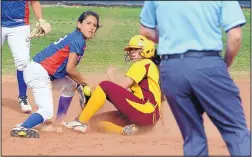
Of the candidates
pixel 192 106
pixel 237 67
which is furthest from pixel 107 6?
pixel 192 106

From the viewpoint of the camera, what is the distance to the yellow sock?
277 inches

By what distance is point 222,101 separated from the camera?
457cm

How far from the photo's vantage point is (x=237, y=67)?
1183 centimetres

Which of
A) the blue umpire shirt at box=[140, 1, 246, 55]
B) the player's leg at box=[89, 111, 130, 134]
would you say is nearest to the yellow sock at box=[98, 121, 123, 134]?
the player's leg at box=[89, 111, 130, 134]

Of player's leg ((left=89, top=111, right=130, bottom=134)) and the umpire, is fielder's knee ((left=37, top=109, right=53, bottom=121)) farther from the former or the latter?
the umpire

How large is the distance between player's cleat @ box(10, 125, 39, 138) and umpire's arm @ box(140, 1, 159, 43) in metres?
2.23

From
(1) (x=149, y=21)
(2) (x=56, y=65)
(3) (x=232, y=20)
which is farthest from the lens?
(2) (x=56, y=65)

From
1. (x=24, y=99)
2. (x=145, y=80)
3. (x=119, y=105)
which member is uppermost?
(x=145, y=80)

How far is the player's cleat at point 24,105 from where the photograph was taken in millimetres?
8164

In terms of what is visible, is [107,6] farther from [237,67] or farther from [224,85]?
[224,85]

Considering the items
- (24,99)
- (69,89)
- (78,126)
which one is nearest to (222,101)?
(78,126)

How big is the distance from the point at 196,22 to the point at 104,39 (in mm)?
12205

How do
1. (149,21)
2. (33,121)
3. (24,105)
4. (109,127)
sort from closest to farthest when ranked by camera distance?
(149,21) → (33,121) → (109,127) → (24,105)

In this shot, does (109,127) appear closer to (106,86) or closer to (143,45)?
(106,86)
